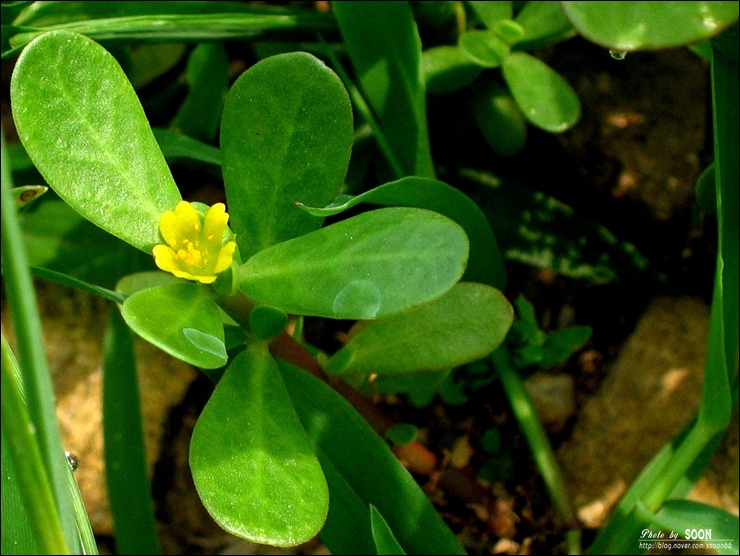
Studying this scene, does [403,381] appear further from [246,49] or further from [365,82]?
[246,49]

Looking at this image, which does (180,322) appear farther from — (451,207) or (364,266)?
(451,207)

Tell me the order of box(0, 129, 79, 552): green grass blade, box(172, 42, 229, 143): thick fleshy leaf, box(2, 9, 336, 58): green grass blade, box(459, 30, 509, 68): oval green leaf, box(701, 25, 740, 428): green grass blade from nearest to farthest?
box(0, 129, 79, 552): green grass blade < box(701, 25, 740, 428): green grass blade < box(2, 9, 336, 58): green grass blade < box(459, 30, 509, 68): oval green leaf < box(172, 42, 229, 143): thick fleshy leaf

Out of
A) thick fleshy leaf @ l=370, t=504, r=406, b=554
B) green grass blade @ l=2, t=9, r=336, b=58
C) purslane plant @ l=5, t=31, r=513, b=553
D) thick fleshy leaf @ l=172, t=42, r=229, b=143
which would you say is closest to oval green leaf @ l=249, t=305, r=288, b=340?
purslane plant @ l=5, t=31, r=513, b=553

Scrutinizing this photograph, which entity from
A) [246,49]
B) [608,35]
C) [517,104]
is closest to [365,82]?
[517,104]

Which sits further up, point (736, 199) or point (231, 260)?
point (231, 260)

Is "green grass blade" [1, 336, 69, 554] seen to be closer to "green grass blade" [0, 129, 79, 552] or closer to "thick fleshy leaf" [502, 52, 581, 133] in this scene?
"green grass blade" [0, 129, 79, 552]
